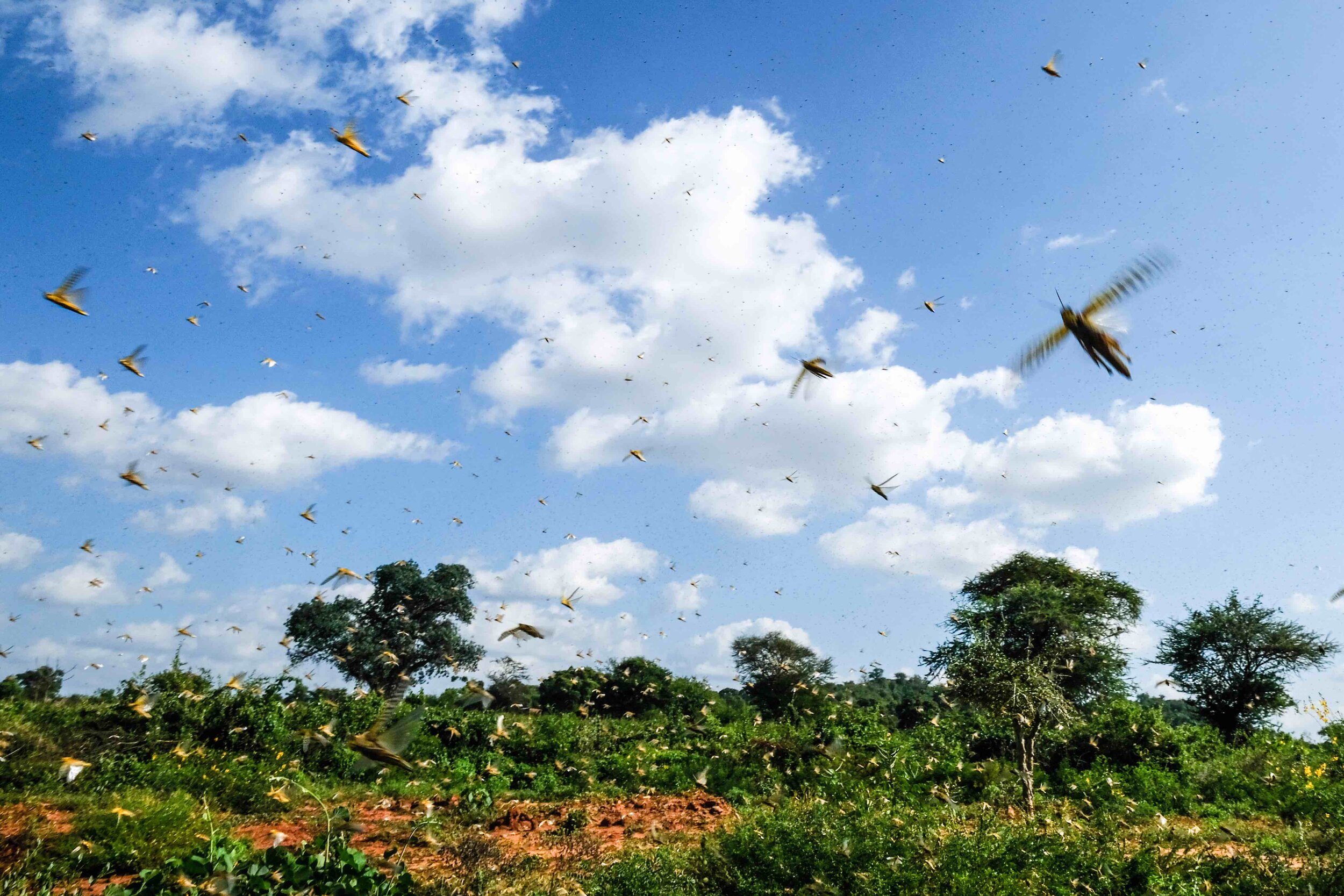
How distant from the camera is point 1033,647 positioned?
107 ft

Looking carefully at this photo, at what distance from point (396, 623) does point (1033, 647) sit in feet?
120

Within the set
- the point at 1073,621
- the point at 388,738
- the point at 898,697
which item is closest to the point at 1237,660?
the point at 1073,621

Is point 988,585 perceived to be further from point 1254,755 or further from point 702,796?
A: point 702,796

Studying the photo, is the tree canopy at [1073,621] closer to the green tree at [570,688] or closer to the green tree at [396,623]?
the green tree at [570,688]

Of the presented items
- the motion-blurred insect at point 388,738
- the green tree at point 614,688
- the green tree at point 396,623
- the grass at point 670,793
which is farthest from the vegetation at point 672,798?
the green tree at point 396,623

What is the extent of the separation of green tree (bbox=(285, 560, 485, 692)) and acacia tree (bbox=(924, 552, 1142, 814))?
96.9ft

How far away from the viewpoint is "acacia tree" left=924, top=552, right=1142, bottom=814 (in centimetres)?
1446

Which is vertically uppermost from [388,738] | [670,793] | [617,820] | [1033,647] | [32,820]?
[1033,647]

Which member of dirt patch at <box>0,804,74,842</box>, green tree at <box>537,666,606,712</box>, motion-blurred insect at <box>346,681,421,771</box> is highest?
green tree at <box>537,666,606,712</box>

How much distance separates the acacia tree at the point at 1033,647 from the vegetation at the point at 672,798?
12cm

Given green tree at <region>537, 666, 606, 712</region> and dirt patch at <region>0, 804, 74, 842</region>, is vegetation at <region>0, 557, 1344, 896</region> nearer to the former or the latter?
dirt patch at <region>0, 804, 74, 842</region>

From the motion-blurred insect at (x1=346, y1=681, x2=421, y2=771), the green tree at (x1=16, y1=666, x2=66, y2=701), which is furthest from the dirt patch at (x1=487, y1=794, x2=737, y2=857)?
the green tree at (x1=16, y1=666, x2=66, y2=701)

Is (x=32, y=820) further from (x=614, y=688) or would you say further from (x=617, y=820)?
(x=614, y=688)

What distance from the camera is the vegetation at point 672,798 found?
7410 mm
